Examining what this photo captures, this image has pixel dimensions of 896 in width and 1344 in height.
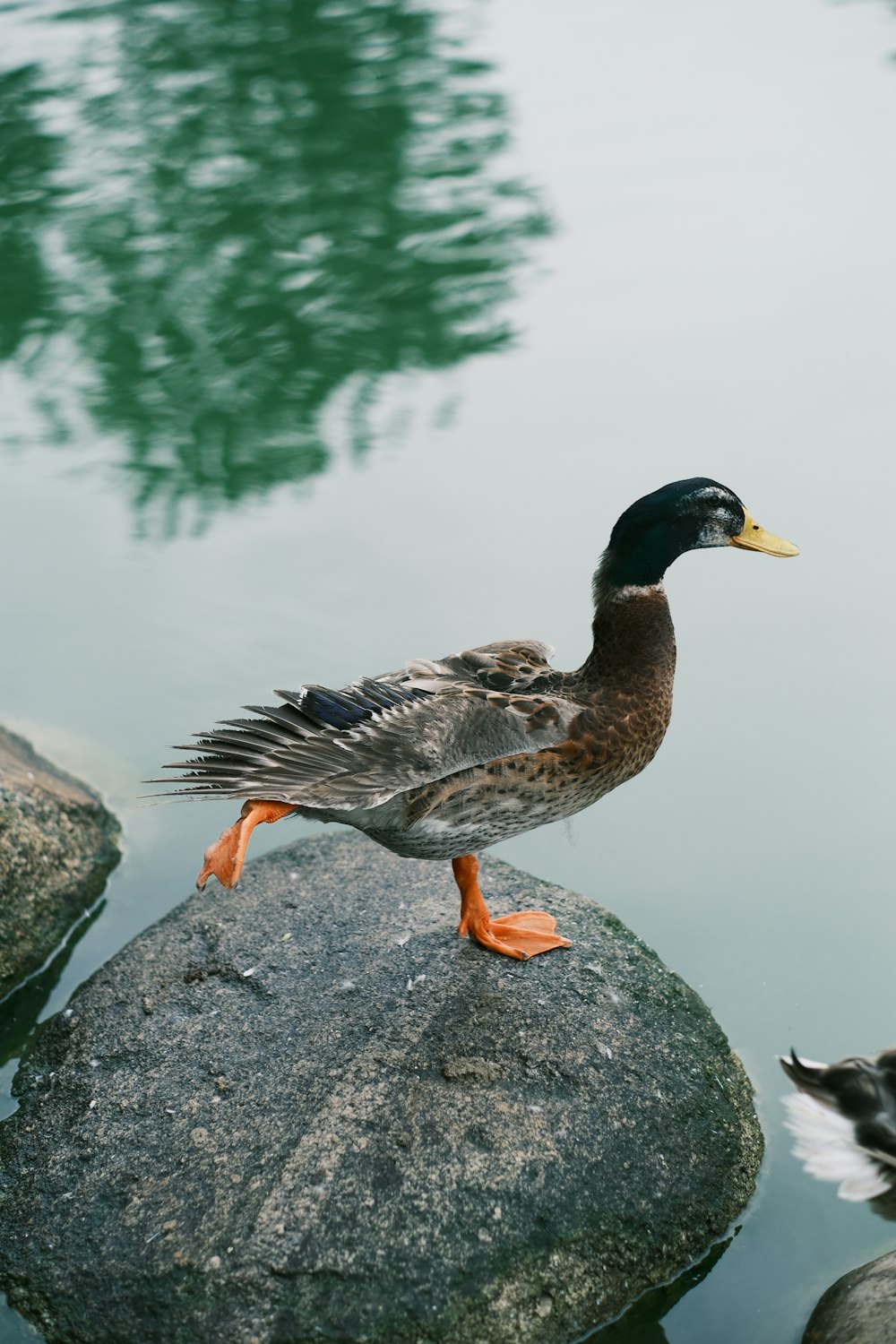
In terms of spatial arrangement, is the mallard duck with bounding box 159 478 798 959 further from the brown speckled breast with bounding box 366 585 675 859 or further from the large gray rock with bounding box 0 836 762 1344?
the large gray rock with bounding box 0 836 762 1344

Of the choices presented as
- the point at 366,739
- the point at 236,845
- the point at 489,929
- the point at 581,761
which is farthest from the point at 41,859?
the point at 581,761

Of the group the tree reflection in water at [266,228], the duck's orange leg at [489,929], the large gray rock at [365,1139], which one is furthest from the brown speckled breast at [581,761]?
the tree reflection in water at [266,228]

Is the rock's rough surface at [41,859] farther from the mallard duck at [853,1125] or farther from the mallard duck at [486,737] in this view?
the mallard duck at [853,1125]

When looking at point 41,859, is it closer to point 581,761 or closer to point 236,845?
point 236,845

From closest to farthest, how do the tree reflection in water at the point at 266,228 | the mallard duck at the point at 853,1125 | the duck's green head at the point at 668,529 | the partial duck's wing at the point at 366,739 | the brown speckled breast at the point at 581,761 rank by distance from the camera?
the mallard duck at the point at 853,1125
the partial duck's wing at the point at 366,739
the brown speckled breast at the point at 581,761
the duck's green head at the point at 668,529
the tree reflection in water at the point at 266,228

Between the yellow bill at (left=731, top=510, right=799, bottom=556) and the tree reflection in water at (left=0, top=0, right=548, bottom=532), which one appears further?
the tree reflection in water at (left=0, top=0, right=548, bottom=532)

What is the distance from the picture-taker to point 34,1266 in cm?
334

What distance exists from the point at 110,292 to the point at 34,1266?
6238 millimetres

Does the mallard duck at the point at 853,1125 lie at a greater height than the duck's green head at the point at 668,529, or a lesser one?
lesser

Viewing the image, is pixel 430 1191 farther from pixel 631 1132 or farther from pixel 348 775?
pixel 348 775

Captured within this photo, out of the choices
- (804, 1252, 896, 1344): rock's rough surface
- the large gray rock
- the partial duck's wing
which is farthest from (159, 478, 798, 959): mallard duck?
(804, 1252, 896, 1344): rock's rough surface

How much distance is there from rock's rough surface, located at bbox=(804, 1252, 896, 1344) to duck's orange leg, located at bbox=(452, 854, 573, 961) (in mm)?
1132

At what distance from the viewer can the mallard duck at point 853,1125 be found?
10.1 ft

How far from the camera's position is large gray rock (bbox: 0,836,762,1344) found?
3.21 metres
